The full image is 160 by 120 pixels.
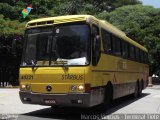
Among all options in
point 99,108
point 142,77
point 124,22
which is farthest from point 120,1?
point 99,108

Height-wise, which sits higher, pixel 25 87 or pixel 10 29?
pixel 10 29

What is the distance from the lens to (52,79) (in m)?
12.6

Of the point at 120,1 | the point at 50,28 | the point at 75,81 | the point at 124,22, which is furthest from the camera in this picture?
the point at 120,1

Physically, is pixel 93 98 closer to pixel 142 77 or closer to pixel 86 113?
pixel 86 113

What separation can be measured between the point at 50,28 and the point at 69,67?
1550mm

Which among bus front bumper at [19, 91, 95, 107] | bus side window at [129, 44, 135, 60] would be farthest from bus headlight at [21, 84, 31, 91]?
bus side window at [129, 44, 135, 60]

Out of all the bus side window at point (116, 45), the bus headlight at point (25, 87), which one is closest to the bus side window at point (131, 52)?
the bus side window at point (116, 45)

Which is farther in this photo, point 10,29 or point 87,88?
point 10,29

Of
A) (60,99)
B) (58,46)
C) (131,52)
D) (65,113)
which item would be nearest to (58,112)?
(65,113)

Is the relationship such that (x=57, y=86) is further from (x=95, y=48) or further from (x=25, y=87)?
(x=95, y=48)

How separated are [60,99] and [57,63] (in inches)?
44.0

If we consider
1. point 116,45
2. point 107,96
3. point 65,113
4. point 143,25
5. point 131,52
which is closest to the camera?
point 65,113

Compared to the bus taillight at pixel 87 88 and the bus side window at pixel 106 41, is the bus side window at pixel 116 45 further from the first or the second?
the bus taillight at pixel 87 88

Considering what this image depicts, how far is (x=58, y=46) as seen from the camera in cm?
1277
